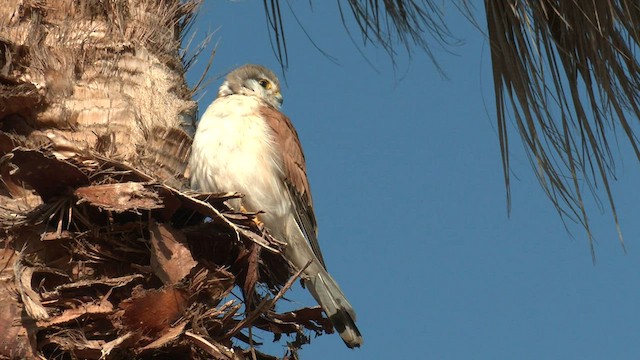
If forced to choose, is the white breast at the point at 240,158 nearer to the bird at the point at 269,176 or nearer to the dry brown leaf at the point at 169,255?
the bird at the point at 269,176

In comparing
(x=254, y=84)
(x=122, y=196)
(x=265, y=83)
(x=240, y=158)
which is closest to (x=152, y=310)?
(x=122, y=196)

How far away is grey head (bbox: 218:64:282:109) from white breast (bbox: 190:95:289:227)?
52 centimetres

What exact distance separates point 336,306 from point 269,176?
877 millimetres

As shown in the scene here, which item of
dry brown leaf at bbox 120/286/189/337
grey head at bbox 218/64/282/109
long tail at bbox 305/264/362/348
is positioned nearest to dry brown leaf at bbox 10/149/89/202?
dry brown leaf at bbox 120/286/189/337

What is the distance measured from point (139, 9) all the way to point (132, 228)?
1275mm

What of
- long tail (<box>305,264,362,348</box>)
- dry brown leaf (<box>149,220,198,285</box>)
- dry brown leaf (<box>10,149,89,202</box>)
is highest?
dry brown leaf (<box>10,149,89,202</box>)

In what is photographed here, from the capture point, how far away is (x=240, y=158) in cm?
548

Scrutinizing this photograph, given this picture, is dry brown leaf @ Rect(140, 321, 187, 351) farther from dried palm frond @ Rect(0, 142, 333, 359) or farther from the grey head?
the grey head

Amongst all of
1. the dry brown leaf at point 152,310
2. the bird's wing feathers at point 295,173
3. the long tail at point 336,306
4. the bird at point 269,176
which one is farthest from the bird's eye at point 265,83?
the dry brown leaf at point 152,310

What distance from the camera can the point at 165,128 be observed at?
15.1 feet

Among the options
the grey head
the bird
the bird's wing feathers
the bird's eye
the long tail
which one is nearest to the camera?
the long tail

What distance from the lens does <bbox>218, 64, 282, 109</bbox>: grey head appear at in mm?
6367

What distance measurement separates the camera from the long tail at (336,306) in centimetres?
496

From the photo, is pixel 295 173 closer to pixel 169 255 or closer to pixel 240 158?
pixel 240 158
